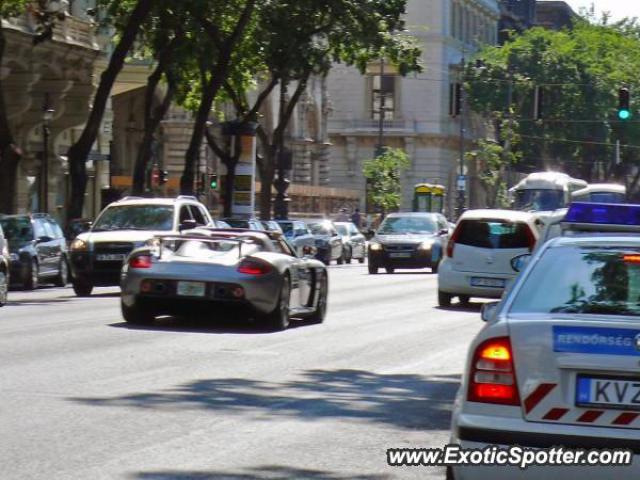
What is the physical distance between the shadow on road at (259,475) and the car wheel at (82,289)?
69.7 ft

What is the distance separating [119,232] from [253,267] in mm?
10600

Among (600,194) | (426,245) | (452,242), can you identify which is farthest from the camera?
(600,194)

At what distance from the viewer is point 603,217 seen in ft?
31.8

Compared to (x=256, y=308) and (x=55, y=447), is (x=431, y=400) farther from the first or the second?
(x=256, y=308)

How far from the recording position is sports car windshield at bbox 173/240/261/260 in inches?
808

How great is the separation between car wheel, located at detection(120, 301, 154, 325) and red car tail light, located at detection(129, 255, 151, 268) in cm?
53

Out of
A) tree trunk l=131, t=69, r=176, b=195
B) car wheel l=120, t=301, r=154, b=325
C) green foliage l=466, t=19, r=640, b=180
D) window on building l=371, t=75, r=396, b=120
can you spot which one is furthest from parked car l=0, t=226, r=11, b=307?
window on building l=371, t=75, r=396, b=120

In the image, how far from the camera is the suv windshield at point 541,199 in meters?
66.2

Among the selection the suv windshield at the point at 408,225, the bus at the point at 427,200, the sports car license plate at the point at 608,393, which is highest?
the sports car license plate at the point at 608,393

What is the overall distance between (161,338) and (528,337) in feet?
36.4

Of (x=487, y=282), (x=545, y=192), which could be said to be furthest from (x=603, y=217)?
(x=545, y=192)

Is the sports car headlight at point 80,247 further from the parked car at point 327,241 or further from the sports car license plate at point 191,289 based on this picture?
the parked car at point 327,241

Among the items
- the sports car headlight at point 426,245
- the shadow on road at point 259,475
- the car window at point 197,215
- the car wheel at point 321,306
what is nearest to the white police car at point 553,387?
the shadow on road at point 259,475

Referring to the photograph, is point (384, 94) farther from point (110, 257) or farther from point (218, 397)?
point (218, 397)
